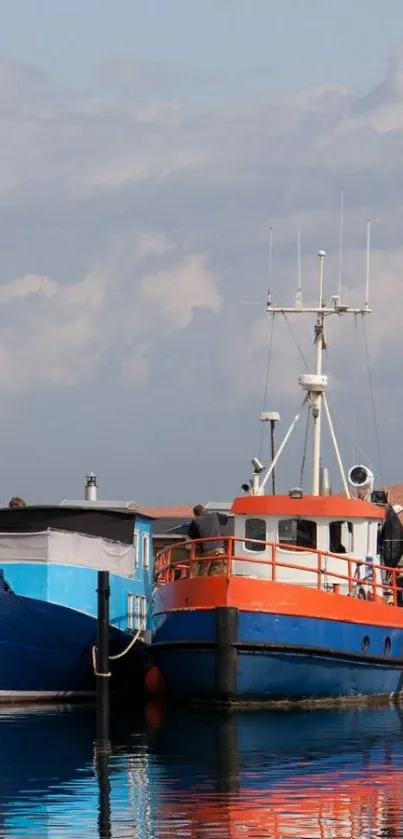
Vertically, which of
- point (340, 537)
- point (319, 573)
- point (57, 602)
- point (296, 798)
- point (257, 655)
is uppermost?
point (340, 537)

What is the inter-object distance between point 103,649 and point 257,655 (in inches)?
232

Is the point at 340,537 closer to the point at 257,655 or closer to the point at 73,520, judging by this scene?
the point at 257,655

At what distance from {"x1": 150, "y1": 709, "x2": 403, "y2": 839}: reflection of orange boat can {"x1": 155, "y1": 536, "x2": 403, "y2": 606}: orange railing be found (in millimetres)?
5475

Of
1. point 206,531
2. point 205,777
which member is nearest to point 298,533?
point 206,531

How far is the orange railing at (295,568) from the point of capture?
29.3 metres

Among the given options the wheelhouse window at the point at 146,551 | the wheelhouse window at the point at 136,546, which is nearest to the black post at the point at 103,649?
the wheelhouse window at the point at 136,546

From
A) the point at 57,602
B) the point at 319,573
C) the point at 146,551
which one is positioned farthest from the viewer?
the point at 146,551

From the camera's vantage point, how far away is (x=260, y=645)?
94.6 ft

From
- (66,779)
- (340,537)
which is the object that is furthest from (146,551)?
(66,779)

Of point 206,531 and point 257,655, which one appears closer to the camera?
point 257,655

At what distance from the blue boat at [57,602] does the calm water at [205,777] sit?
1597 millimetres

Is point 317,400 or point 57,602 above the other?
point 317,400

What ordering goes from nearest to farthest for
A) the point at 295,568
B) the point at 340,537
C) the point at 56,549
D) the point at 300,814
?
the point at 300,814, the point at 295,568, the point at 56,549, the point at 340,537

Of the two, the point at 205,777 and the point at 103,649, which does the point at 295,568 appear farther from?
the point at 205,777
